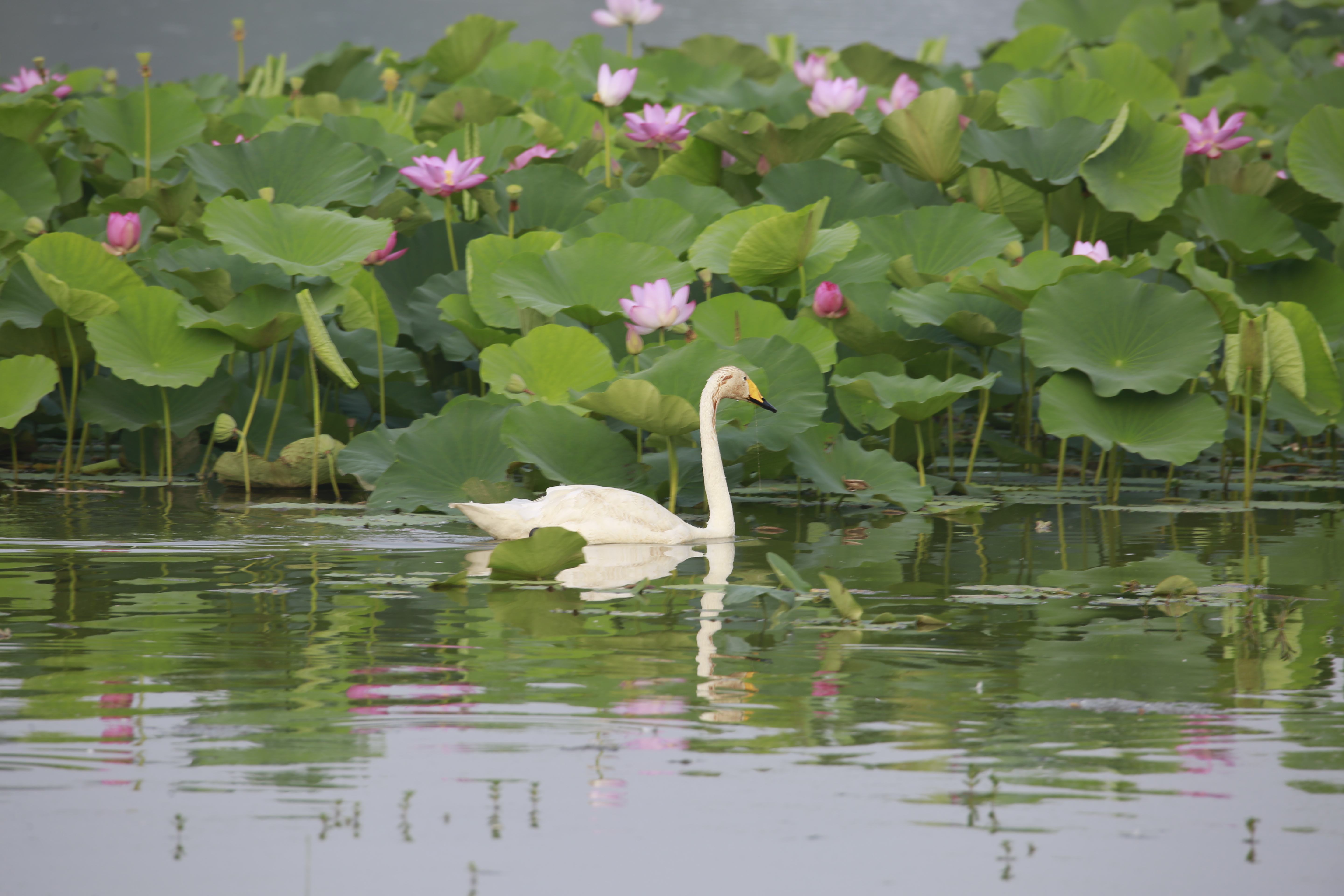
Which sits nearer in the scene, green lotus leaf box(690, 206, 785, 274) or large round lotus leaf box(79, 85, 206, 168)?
→ green lotus leaf box(690, 206, 785, 274)

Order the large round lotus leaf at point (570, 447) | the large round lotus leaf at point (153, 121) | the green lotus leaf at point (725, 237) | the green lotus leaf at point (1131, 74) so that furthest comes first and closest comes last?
the green lotus leaf at point (1131, 74) < the large round lotus leaf at point (153, 121) < the green lotus leaf at point (725, 237) < the large round lotus leaf at point (570, 447)

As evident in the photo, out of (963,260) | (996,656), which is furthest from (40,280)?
(996,656)

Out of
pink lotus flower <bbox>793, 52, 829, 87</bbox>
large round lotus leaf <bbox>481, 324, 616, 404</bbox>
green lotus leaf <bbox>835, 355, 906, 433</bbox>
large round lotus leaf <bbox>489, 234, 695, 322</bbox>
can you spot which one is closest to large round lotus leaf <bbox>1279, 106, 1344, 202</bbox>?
green lotus leaf <bbox>835, 355, 906, 433</bbox>

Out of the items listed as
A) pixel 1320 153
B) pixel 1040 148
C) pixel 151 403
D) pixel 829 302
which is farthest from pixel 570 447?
pixel 1320 153

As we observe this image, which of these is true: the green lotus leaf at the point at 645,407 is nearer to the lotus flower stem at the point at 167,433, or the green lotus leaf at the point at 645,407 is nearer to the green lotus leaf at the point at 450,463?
the green lotus leaf at the point at 450,463

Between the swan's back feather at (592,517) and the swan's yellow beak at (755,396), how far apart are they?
59 centimetres

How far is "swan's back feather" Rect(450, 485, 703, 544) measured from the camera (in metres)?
5.95

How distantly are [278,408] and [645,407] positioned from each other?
7.66 ft

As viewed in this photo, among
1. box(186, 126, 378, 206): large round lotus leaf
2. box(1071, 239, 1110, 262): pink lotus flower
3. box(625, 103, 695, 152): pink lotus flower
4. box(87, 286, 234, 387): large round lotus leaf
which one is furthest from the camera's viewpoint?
box(625, 103, 695, 152): pink lotus flower

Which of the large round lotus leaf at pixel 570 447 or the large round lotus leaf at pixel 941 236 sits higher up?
the large round lotus leaf at pixel 941 236

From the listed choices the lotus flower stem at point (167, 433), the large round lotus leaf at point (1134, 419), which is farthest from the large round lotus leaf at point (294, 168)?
the large round lotus leaf at point (1134, 419)

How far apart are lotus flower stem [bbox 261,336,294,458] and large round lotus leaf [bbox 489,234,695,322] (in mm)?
1184

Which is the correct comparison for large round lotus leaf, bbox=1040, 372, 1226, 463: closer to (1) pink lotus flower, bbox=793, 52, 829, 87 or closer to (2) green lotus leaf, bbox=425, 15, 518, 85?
(1) pink lotus flower, bbox=793, 52, 829, 87

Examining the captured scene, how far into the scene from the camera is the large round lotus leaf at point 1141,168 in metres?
8.04
